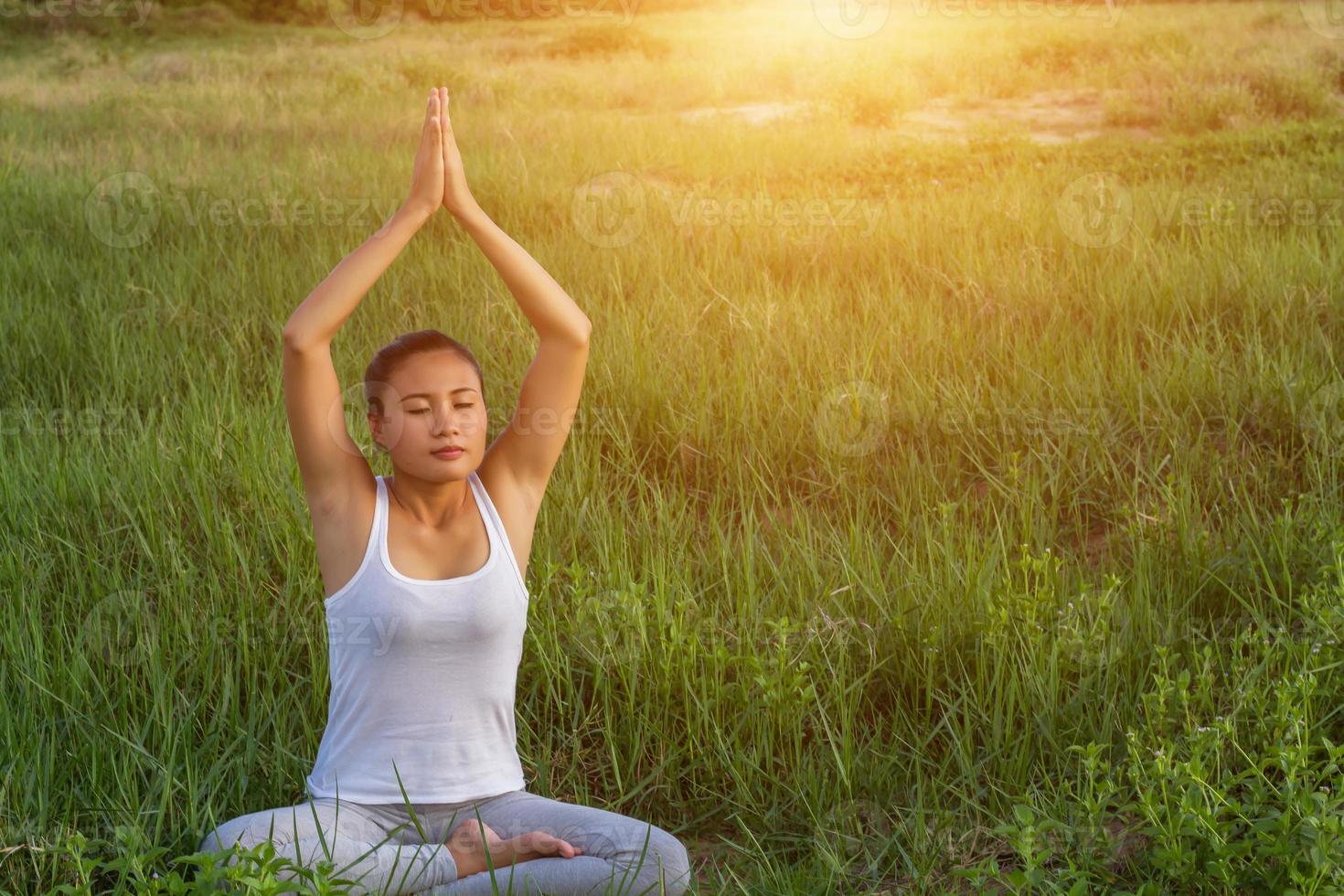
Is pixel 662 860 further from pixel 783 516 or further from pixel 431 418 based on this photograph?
pixel 783 516

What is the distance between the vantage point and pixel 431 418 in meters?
2.17

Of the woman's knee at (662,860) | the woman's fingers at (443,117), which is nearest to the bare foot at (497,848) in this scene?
the woman's knee at (662,860)

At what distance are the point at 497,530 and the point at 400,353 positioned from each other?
364mm

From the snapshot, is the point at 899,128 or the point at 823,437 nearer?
the point at 823,437

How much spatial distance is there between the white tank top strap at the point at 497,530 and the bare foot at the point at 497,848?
41 centimetres

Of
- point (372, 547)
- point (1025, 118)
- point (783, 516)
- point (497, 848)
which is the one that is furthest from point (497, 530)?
point (1025, 118)

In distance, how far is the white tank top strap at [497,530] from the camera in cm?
224

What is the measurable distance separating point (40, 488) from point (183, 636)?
854 millimetres

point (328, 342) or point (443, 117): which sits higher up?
point (443, 117)

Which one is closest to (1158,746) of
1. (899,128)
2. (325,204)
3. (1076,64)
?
(325,204)

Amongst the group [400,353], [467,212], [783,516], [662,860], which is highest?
[467,212]

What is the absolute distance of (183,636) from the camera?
302 cm

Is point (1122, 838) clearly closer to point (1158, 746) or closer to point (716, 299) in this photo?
point (1158, 746)

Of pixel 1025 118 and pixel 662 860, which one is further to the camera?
pixel 1025 118
